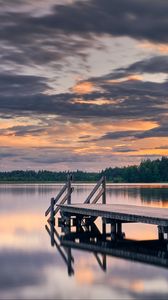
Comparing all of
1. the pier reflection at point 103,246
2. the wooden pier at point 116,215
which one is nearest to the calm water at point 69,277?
the pier reflection at point 103,246

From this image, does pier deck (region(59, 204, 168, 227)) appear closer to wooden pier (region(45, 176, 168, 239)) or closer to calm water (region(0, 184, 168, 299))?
wooden pier (region(45, 176, 168, 239))

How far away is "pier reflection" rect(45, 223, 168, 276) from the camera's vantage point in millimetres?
23820

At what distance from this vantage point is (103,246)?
28.1 metres

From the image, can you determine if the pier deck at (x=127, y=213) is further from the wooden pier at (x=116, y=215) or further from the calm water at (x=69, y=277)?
the calm water at (x=69, y=277)

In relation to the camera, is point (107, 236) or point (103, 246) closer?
point (103, 246)

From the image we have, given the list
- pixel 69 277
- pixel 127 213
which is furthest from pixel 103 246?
pixel 69 277

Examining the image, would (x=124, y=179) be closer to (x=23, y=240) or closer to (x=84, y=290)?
(x=23, y=240)

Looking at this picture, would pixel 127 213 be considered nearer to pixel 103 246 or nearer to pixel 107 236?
pixel 103 246

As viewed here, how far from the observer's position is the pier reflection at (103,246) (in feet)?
78.2

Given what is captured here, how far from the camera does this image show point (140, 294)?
18328 millimetres

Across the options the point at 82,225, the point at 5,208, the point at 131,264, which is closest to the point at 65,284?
the point at 131,264

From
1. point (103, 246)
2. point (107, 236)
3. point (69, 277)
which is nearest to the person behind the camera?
point (69, 277)

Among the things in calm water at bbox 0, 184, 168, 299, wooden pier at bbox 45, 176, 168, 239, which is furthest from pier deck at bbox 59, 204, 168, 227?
calm water at bbox 0, 184, 168, 299

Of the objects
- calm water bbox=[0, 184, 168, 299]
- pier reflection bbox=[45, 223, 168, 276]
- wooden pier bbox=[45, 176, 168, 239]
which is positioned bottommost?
calm water bbox=[0, 184, 168, 299]
